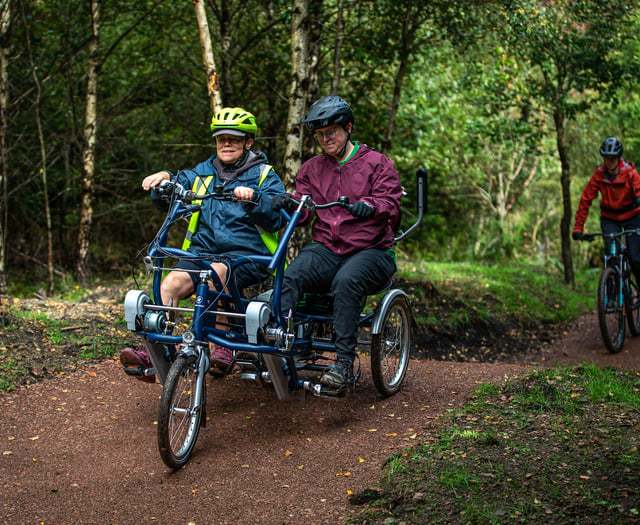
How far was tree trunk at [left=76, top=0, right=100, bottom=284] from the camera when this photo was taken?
11.6m

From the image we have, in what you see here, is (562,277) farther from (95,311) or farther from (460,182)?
(95,311)

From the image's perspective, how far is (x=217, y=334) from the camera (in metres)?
4.59

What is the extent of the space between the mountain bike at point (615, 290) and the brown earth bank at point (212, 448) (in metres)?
2.76

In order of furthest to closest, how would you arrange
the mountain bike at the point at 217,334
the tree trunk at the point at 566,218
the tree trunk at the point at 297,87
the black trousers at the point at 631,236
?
the tree trunk at the point at 566,218, the black trousers at the point at 631,236, the tree trunk at the point at 297,87, the mountain bike at the point at 217,334

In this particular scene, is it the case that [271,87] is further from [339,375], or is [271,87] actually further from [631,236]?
[339,375]

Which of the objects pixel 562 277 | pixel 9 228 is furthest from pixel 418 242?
pixel 9 228

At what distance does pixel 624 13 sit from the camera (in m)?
10.6

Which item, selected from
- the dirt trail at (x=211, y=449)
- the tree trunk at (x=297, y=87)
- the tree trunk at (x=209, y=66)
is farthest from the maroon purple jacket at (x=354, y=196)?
the tree trunk at (x=209, y=66)

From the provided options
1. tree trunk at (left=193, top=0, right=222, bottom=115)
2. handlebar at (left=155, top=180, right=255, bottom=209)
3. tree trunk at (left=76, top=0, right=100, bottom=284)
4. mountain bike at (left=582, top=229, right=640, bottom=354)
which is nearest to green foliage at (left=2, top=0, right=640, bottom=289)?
tree trunk at (left=76, top=0, right=100, bottom=284)

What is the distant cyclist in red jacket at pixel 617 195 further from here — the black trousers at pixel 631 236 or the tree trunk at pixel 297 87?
the tree trunk at pixel 297 87

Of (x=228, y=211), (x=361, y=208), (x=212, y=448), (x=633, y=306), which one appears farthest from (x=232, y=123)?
(x=633, y=306)

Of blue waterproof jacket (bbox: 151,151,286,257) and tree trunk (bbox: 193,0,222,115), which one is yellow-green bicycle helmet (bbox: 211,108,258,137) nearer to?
blue waterproof jacket (bbox: 151,151,286,257)

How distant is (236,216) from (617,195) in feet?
18.2

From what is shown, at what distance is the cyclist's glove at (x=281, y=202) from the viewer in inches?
188
